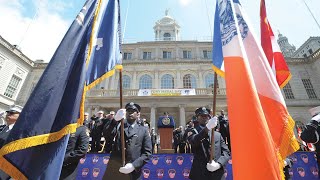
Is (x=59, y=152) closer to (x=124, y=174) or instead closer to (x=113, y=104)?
(x=124, y=174)

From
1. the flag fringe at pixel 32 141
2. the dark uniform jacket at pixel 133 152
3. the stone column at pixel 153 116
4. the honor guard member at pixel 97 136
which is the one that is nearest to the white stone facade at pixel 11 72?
the stone column at pixel 153 116

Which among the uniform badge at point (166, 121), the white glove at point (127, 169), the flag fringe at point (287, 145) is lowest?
the white glove at point (127, 169)

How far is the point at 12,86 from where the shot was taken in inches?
955

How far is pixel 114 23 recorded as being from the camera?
11.1ft

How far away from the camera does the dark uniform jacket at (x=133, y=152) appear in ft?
10.9

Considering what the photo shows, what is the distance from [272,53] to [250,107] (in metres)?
2.02

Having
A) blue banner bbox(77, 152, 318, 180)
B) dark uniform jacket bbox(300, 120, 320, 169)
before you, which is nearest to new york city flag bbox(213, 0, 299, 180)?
dark uniform jacket bbox(300, 120, 320, 169)

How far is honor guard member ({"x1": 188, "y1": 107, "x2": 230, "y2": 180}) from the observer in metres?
3.03

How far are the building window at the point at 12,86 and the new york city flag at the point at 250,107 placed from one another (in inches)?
1113

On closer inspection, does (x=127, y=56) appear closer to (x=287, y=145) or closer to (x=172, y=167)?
(x=172, y=167)

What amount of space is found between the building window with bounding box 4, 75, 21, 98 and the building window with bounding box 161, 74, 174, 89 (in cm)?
1869

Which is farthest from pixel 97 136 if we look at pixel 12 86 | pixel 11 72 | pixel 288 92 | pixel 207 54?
pixel 288 92

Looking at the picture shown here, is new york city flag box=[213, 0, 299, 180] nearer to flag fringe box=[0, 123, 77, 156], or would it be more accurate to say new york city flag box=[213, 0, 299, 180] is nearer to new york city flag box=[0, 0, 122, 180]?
new york city flag box=[0, 0, 122, 180]

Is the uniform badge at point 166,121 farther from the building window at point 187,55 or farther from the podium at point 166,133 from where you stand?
the building window at point 187,55
